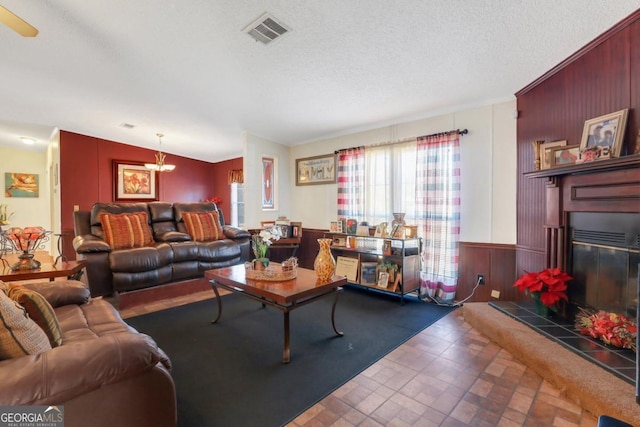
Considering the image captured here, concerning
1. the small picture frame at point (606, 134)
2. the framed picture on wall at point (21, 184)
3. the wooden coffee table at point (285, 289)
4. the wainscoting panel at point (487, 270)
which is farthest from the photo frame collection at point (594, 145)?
the framed picture on wall at point (21, 184)

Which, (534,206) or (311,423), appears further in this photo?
(534,206)

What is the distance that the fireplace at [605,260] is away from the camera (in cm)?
187

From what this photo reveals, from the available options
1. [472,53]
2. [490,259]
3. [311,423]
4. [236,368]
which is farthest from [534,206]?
[236,368]

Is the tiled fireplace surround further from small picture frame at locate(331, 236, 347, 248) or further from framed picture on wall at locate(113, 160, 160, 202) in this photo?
framed picture on wall at locate(113, 160, 160, 202)

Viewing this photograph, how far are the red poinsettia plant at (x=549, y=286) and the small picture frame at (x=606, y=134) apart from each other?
3.12ft

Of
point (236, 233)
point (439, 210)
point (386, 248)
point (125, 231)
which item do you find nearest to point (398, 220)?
point (386, 248)

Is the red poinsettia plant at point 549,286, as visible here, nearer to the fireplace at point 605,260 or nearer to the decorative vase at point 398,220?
the fireplace at point 605,260

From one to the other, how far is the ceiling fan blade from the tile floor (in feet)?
8.88

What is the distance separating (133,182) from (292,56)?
512cm

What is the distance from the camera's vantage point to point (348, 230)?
394 centimetres

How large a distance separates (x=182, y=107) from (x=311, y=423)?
12.5 feet

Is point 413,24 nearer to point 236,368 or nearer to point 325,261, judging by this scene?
point 325,261

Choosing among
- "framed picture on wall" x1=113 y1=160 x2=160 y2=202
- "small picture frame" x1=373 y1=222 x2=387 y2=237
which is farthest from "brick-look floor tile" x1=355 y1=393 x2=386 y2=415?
"framed picture on wall" x1=113 y1=160 x2=160 y2=202

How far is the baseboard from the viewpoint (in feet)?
4.68
